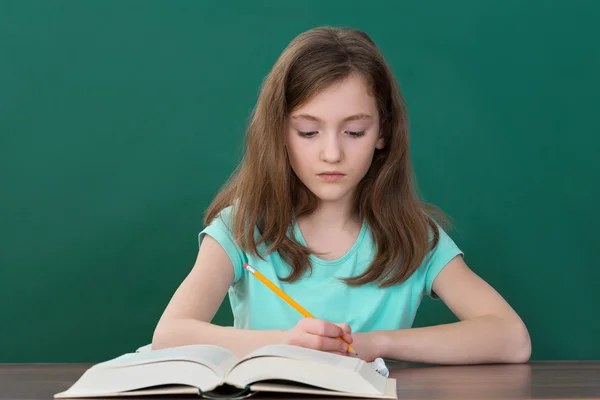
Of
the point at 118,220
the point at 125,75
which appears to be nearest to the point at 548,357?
the point at 118,220

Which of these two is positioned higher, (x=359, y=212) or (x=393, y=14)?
(x=393, y=14)

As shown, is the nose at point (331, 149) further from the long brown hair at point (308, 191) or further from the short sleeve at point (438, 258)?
the short sleeve at point (438, 258)

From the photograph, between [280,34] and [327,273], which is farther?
[280,34]

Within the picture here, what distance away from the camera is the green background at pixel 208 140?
228cm

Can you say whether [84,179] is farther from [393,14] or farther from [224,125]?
[393,14]

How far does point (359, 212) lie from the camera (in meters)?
1.68

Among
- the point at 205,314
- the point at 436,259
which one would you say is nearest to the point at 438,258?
the point at 436,259

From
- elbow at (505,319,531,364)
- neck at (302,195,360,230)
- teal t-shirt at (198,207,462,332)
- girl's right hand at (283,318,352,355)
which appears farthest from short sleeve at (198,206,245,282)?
elbow at (505,319,531,364)

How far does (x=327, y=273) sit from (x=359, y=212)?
→ 0.47 feet

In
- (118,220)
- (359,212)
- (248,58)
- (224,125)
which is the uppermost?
(248,58)

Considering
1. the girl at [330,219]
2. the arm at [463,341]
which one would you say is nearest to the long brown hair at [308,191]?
Result: the girl at [330,219]

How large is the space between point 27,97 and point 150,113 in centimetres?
33

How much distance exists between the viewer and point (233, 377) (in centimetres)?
87

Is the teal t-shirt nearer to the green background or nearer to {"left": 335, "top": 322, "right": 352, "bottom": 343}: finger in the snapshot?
{"left": 335, "top": 322, "right": 352, "bottom": 343}: finger
